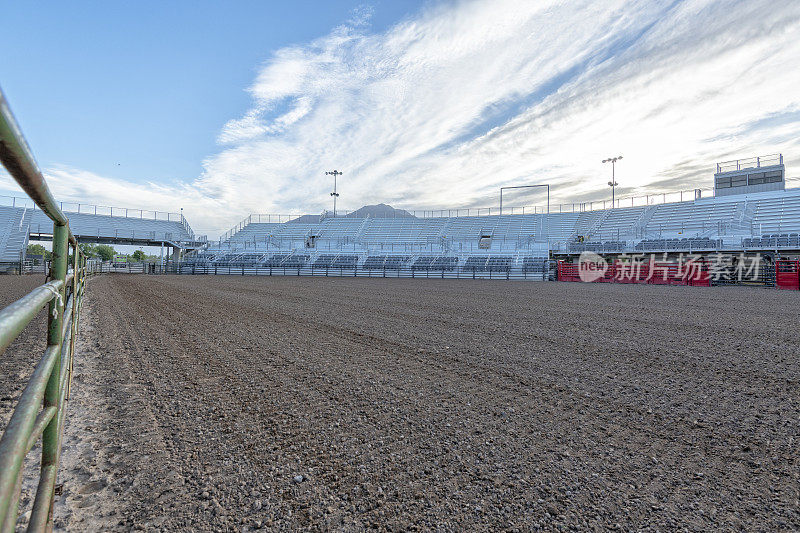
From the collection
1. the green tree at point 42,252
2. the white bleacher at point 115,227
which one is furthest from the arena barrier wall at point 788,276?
the white bleacher at point 115,227

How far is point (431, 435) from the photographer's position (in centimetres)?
299

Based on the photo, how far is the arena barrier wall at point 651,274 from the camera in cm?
2436

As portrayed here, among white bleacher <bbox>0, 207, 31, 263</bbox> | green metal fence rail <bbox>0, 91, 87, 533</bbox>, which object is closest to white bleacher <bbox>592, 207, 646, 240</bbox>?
green metal fence rail <bbox>0, 91, 87, 533</bbox>

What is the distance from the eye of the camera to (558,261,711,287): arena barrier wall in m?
24.4

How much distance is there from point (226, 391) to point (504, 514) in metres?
2.83

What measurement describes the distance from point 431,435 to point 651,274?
28.7m

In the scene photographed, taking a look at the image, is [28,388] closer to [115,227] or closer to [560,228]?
[560,228]

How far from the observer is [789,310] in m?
10.4

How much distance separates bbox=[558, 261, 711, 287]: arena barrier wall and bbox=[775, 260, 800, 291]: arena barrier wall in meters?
3.05

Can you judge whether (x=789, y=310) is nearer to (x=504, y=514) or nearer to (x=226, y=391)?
(x=504, y=514)

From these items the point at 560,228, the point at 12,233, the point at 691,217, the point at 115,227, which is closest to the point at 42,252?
the point at 115,227

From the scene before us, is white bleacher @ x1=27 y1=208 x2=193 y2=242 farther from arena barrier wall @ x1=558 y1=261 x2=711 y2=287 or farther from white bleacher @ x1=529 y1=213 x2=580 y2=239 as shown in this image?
white bleacher @ x1=529 y1=213 x2=580 y2=239

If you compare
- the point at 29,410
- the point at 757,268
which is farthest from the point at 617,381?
the point at 757,268

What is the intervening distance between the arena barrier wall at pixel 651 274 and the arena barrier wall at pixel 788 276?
3.05 m
